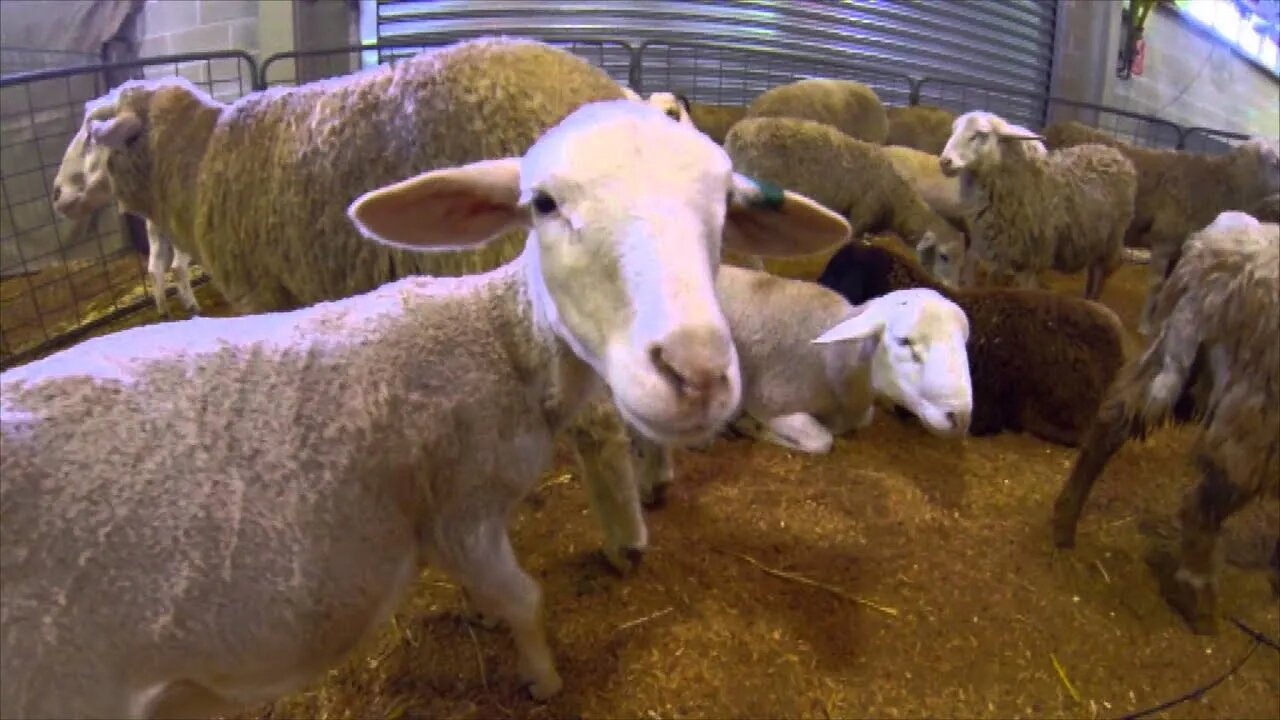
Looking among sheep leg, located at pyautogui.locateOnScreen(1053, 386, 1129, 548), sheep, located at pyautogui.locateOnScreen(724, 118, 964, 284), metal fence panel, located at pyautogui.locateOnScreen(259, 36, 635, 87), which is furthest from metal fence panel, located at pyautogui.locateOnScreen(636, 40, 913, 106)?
sheep leg, located at pyautogui.locateOnScreen(1053, 386, 1129, 548)

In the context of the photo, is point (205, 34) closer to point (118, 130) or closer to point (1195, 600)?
point (118, 130)

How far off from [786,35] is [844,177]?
2897 mm

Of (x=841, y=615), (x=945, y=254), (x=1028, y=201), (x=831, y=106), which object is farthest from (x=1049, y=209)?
(x=841, y=615)

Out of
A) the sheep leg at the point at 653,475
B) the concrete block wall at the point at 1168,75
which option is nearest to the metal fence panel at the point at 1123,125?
the concrete block wall at the point at 1168,75

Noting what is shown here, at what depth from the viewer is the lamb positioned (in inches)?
227

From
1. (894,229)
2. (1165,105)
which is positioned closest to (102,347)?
(894,229)

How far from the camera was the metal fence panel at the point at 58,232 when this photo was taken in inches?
185

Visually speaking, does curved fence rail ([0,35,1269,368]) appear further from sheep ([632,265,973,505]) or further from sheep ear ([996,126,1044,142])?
sheep ([632,265,973,505])

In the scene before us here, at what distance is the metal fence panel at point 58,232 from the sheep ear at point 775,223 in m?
3.82

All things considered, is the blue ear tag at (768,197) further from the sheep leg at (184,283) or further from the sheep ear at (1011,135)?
the sheep leg at (184,283)

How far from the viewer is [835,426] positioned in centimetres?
306

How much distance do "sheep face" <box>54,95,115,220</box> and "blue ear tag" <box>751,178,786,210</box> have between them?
2.67 metres

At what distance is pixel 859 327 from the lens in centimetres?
257

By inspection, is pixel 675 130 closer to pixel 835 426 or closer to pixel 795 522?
pixel 795 522
